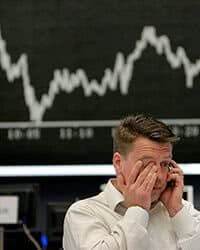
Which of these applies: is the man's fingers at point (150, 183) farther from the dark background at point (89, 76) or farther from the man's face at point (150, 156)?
the dark background at point (89, 76)

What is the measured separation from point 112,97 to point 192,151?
1.87 ft

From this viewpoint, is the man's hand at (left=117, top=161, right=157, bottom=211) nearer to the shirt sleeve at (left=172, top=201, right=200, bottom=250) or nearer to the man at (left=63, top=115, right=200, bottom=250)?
the man at (left=63, top=115, right=200, bottom=250)

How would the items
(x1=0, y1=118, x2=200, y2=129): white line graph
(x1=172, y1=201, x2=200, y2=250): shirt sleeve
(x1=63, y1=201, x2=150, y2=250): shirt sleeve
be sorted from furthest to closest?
(x1=0, y1=118, x2=200, y2=129): white line graph
(x1=172, y1=201, x2=200, y2=250): shirt sleeve
(x1=63, y1=201, x2=150, y2=250): shirt sleeve

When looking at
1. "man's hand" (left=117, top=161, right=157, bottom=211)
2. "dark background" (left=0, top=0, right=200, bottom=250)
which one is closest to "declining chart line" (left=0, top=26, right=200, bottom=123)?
"dark background" (left=0, top=0, right=200, bottom=250)

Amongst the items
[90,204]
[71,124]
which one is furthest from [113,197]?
[71,124]

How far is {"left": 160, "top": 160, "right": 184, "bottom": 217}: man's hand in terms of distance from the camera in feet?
7.11

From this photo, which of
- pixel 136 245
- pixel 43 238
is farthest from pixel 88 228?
pixel 43 238

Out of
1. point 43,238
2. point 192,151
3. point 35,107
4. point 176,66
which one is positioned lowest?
point 43,238

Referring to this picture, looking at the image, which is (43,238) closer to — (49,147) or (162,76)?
(49,147)

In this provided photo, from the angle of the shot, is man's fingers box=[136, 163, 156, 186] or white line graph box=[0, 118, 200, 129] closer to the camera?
man's fingers box=[136, 163, 156, 186]

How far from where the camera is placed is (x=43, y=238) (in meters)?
2.97

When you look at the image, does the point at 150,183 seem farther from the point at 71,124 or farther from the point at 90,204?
the point at 71,124

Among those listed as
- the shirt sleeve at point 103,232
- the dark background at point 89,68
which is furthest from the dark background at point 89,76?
the shirt sleeve at point 103,232

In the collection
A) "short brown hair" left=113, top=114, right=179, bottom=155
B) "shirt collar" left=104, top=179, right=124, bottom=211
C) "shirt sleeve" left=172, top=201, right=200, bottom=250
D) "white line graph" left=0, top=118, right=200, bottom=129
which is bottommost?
"shirt sleeve" left=172, top=201, right=200, bottom=250
